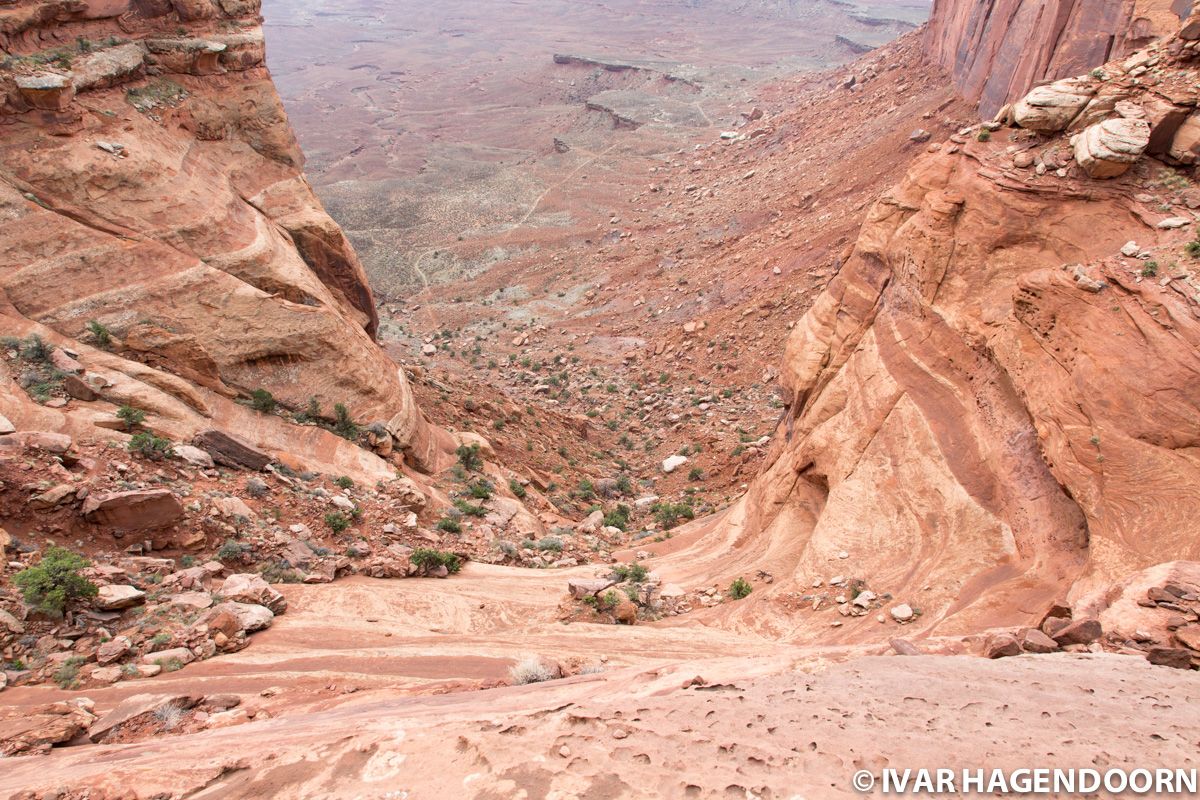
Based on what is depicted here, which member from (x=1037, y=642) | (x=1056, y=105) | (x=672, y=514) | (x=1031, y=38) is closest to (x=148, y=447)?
(x=672, y=514)

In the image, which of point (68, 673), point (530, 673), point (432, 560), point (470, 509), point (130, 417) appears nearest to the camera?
point (68, 673)

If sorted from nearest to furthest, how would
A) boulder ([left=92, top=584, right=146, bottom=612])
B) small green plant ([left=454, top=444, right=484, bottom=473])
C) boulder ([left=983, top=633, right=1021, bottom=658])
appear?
boulder ([left=983, top=633, right=1021, bottom=658]) → boulder ([left=92, top=584, right=146, bottom=612]) → small green plant ([left=454, top=444, right=484, bottom=473])

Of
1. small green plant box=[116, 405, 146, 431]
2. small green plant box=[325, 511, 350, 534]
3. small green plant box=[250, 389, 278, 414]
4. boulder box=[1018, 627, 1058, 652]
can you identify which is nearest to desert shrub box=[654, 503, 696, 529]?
small green plant box=[325, 511, 350, 534]

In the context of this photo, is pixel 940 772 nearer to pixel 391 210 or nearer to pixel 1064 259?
pixel 1064 259

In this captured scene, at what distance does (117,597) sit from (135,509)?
1874 millimetres

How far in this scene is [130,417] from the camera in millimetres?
12547

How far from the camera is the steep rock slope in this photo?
788cm

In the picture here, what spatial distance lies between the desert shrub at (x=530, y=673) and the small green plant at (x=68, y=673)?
5064 millimetres

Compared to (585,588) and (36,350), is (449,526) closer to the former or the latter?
(585,588)

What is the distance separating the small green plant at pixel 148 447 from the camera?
1189cm

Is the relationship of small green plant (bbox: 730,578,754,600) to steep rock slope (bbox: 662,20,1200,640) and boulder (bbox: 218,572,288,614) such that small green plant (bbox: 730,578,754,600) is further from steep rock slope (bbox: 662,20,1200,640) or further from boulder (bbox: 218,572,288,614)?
boulder (bbox: 218,572,288,614)

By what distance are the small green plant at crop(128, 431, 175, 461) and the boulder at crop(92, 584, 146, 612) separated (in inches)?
121

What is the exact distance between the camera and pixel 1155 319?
789 cm

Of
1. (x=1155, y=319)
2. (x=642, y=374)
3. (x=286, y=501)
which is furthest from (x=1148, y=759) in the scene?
(x=642, y=374)
